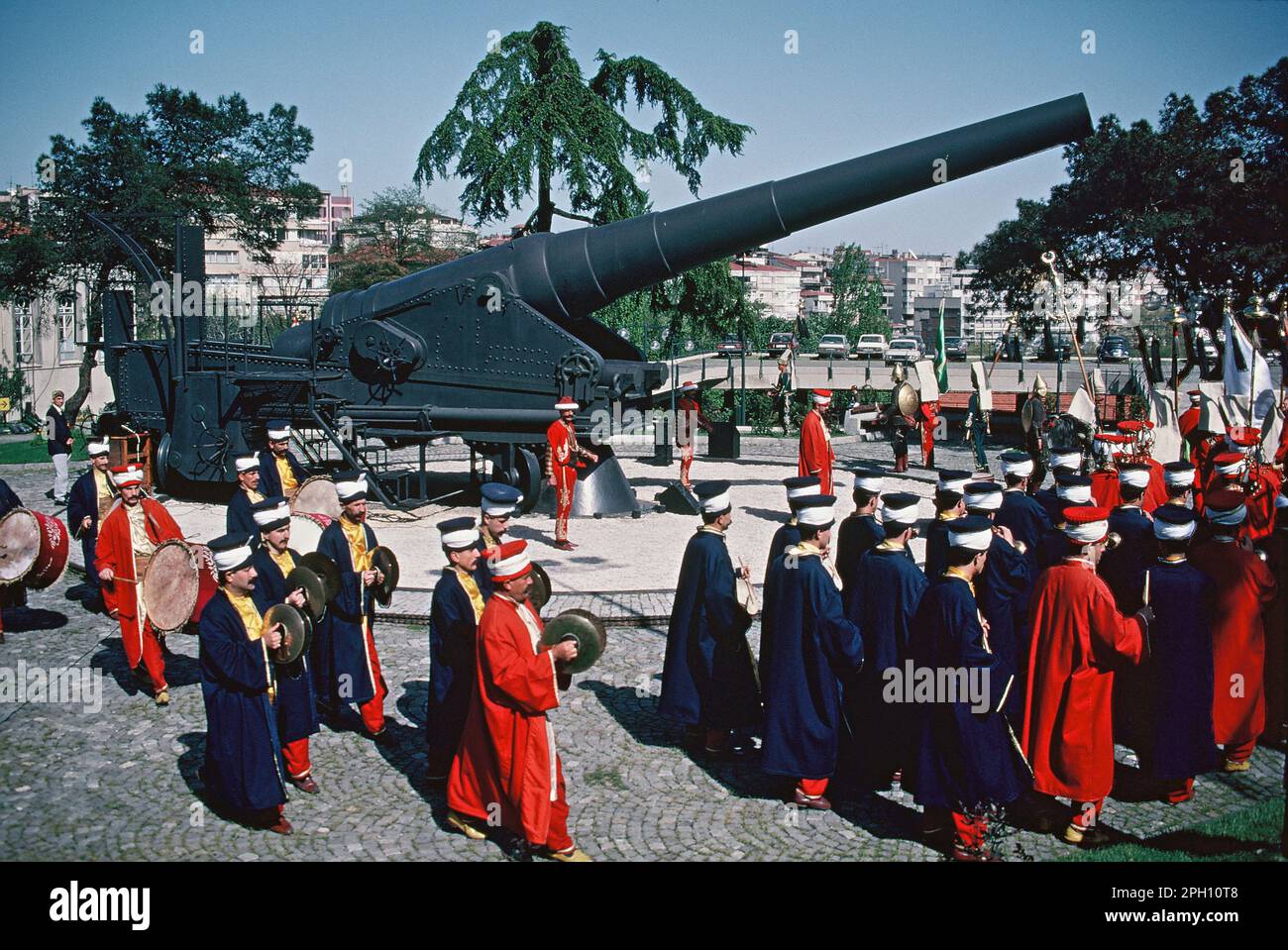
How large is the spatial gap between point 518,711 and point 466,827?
0.88 metres

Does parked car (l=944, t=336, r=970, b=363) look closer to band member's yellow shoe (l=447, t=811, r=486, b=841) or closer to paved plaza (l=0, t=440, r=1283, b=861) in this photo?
paved plaza (l=0, t=440, r=1283, b=861)

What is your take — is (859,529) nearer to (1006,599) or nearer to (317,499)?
(1006,599)

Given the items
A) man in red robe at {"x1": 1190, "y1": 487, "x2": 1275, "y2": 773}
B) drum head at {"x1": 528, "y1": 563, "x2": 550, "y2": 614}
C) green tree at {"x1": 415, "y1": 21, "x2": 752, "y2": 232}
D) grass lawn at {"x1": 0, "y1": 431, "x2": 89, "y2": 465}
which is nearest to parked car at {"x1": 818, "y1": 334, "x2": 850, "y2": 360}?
green tree at {"x1": 415, "y1": 21, "x2": 752, "y2": 232}

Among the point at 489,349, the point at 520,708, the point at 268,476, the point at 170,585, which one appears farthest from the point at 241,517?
the point at 489,349

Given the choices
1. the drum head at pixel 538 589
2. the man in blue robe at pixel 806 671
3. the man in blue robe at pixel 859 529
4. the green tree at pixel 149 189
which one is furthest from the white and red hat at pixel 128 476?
the green tree at pixel 149 189

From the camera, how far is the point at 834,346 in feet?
169

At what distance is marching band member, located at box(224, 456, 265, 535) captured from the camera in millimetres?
9180

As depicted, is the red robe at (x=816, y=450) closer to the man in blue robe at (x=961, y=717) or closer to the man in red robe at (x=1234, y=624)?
the man in red robe at (x=1234, y=624)

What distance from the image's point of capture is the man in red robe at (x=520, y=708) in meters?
5.51

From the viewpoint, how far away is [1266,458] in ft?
→ 39.2

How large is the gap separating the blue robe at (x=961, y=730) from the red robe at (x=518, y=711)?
188 cm

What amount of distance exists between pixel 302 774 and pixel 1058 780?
4.15m

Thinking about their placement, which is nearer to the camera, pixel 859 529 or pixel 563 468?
pixel 859 529

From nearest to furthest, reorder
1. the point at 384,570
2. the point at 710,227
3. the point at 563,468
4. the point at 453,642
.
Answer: the point at 453,642, the point at 384,570, the point at 563,468, the point at 710,227
